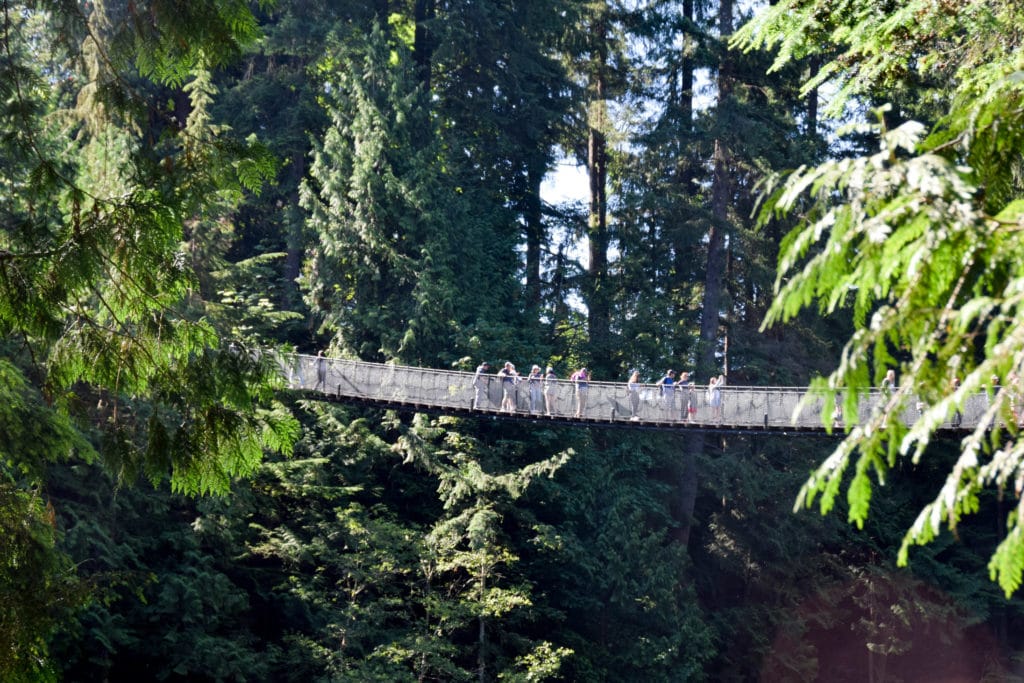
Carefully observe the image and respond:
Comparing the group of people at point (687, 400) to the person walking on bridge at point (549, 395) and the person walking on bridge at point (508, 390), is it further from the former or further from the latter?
the person walking on bridge at point (508, 390)

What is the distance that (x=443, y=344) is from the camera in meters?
19.5

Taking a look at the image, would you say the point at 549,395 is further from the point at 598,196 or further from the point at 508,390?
Answer: the point at 598,196

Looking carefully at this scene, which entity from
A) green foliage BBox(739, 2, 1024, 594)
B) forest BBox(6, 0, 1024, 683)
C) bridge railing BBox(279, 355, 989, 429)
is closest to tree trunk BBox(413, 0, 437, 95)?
forest BBox(6, 0, 1024, 683)

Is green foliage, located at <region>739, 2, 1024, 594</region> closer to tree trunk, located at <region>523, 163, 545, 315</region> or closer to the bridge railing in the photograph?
the bridge railing

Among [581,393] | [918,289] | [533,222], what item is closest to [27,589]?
[918,289]

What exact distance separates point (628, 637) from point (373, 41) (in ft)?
34.8

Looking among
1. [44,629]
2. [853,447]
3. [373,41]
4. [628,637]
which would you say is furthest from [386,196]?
[853,447]

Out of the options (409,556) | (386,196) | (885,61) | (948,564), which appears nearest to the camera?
(885,61)

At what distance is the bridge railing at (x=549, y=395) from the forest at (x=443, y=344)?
1.06 metres

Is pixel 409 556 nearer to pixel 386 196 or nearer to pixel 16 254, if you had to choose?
pixel 386 196

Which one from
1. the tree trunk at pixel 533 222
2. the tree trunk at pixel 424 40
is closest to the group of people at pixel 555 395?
the tree trunk at pixel 533 222

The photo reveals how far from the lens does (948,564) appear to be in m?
23.5

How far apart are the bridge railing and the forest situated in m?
1.06

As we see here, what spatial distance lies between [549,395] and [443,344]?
4641mm
